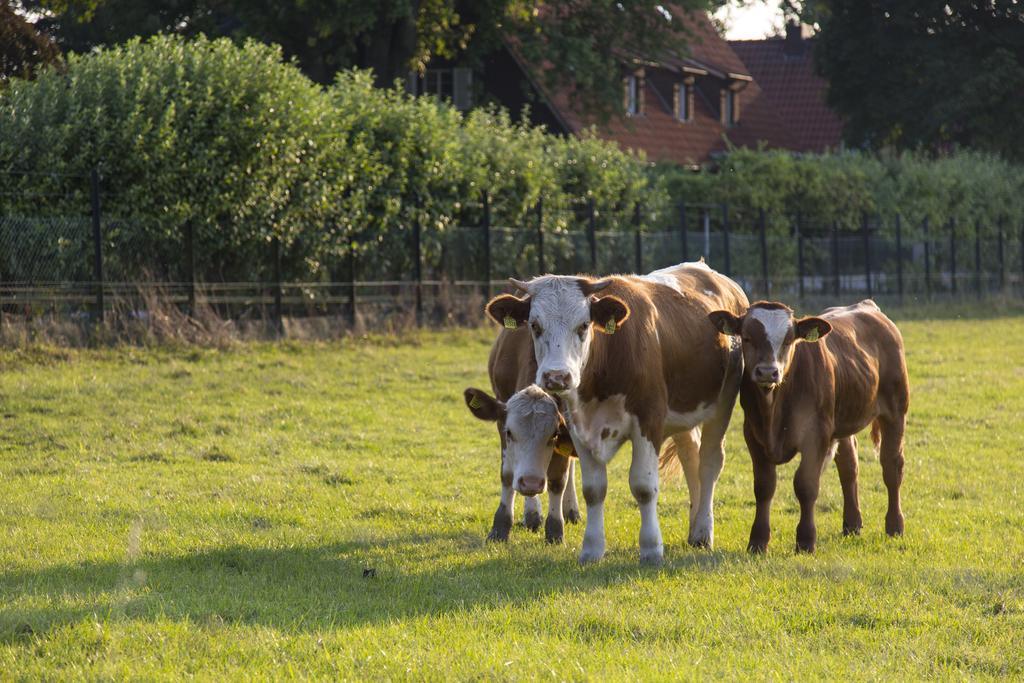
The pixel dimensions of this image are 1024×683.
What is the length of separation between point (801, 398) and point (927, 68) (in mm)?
42868

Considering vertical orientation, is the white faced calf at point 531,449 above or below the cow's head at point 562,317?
below

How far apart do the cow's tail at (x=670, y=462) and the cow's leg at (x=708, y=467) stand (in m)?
0.29

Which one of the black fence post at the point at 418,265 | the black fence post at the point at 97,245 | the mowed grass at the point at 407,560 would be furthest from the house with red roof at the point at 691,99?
the mowed grass at the point at 407,560

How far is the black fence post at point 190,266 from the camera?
1880 cm

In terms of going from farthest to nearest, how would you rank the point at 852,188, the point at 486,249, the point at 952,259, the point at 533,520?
the point at 952,259
the point at 852,188
the point at 486,249
the point at 533,520

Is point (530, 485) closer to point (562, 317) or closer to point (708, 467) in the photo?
point (562, 317)

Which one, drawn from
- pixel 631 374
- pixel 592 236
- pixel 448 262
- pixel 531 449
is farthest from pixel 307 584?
pixel 592 236

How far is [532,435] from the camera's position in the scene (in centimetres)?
836

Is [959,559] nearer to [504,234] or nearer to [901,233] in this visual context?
[504,234]

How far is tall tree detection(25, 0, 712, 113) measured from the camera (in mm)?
31547

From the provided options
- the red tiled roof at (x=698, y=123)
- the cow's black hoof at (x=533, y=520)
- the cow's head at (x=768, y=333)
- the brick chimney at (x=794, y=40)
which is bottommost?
the cow's black hoof at (x=533, y=520)

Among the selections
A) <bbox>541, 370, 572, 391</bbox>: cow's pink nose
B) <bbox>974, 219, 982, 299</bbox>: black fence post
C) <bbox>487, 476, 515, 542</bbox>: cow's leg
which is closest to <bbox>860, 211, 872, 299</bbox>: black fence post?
<bbox>974, 219, 982, 299</bbox>: black fence post

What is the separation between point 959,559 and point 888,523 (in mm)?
1112

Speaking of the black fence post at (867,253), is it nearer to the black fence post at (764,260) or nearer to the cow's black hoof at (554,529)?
the black fence post at (764,260)
